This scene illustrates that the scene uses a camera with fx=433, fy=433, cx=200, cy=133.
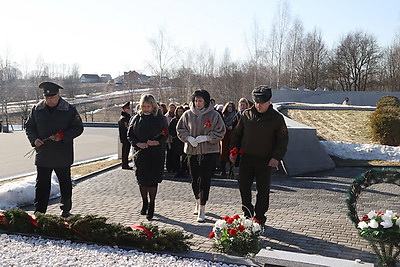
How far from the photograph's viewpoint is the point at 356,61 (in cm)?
5500

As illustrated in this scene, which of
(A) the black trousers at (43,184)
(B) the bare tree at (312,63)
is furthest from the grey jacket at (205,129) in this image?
(B) the bare tree at (312,63)

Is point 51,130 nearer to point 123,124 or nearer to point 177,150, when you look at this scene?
point 177,150

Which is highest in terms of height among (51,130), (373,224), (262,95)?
(262,95)

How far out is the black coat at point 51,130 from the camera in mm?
6035

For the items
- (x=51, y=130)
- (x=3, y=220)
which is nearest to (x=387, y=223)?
(x=3, y=220)

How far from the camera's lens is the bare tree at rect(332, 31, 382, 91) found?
5456cm

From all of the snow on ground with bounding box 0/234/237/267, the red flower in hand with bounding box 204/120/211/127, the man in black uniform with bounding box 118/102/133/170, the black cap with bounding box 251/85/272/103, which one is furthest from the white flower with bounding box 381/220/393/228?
the man in black uniform with bounding box 118/102/133/170

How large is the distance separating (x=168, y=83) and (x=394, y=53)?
3175cm

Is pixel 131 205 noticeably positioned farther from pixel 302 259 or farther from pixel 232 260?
pixel 302 259

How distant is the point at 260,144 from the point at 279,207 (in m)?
2.01

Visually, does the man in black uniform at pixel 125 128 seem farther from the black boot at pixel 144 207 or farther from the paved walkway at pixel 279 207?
the black boot at pixel 144 207

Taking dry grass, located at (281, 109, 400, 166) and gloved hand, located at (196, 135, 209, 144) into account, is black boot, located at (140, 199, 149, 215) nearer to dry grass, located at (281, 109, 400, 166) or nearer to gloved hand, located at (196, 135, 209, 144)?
gloved hand, located at (196, 135, 209, 144)

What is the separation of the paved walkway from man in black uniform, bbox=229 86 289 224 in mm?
636

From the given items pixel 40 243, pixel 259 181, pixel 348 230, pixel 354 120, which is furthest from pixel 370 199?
pixel 354 120
